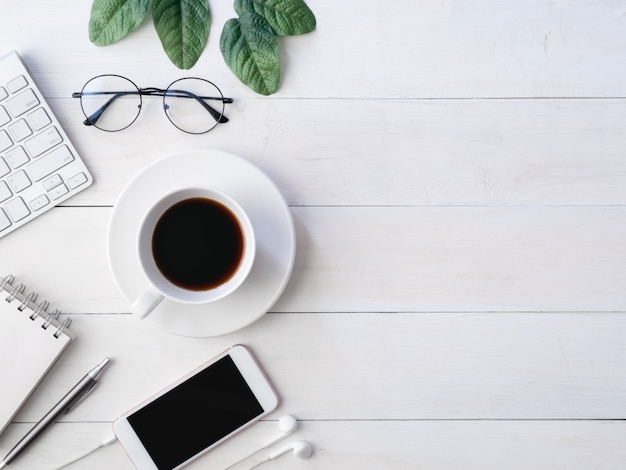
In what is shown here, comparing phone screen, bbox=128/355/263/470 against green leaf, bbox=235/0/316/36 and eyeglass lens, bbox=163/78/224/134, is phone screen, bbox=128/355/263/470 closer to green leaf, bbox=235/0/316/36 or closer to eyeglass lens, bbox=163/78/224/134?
eyeglass lens, bbox=163/78/224/134

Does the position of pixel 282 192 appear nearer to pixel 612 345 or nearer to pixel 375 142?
pixel 375 142

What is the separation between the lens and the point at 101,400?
880mm

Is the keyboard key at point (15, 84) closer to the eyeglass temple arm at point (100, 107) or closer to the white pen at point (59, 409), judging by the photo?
the eyeglass temple arm at point (100, 107)

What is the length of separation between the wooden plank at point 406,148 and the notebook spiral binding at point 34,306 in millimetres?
135

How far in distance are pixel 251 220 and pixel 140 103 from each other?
8.6 inches

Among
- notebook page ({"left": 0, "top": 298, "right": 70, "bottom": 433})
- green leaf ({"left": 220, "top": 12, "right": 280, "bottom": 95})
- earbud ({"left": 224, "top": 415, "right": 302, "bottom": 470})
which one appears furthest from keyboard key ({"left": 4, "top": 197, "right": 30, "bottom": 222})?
earbud ({"left": 224, "top": 415, "right": 302, "bottom": 470})

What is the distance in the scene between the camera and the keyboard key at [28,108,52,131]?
0.87 meters

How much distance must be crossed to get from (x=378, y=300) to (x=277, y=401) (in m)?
0.18

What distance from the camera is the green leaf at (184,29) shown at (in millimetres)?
869

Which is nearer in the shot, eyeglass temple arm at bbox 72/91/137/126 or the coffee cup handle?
the coffee cup handle

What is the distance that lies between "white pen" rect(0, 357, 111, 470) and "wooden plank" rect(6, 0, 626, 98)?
1.21 feet

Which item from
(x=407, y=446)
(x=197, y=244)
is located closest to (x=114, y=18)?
(x=197, y=244)

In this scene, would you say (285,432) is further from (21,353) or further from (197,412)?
(21,353)

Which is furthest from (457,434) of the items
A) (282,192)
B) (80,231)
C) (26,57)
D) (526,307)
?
(26,57)
